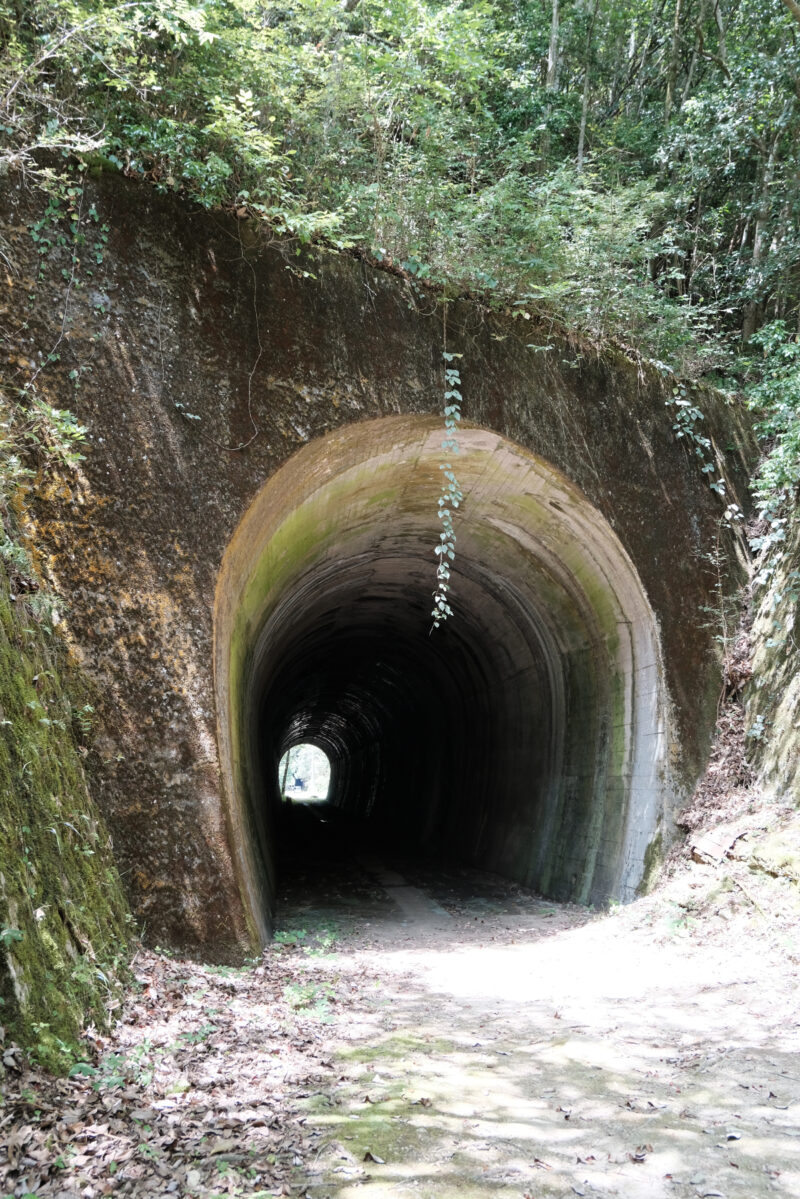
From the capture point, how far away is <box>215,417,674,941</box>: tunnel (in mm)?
7559

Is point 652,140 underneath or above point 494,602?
above

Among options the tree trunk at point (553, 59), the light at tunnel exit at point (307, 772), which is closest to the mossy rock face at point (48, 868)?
the tree trunk at point (553, 59)

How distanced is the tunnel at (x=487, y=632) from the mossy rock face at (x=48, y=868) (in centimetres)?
120

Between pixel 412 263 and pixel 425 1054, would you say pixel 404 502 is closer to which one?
pixel 412 263

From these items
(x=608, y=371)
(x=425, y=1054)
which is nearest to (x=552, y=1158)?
(x=425, y=1054)

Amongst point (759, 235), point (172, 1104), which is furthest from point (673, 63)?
point (172, 1104)

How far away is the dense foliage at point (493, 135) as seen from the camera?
6723 mm

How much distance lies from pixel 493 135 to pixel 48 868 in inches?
564

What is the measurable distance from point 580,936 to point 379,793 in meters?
16.1

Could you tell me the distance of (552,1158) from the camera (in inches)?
132

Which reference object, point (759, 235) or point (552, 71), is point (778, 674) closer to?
point (759, 235)

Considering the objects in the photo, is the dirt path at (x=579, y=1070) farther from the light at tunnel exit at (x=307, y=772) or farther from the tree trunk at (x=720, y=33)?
the light at tunnel exit at (x=307, y=772)

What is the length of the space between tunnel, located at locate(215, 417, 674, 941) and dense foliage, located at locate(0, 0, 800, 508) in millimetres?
1968

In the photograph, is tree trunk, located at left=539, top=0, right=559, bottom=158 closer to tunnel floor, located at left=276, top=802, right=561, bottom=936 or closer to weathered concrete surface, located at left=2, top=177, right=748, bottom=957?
weathered concrete surface, located at left=2, top=177, right=748, bottom=957
